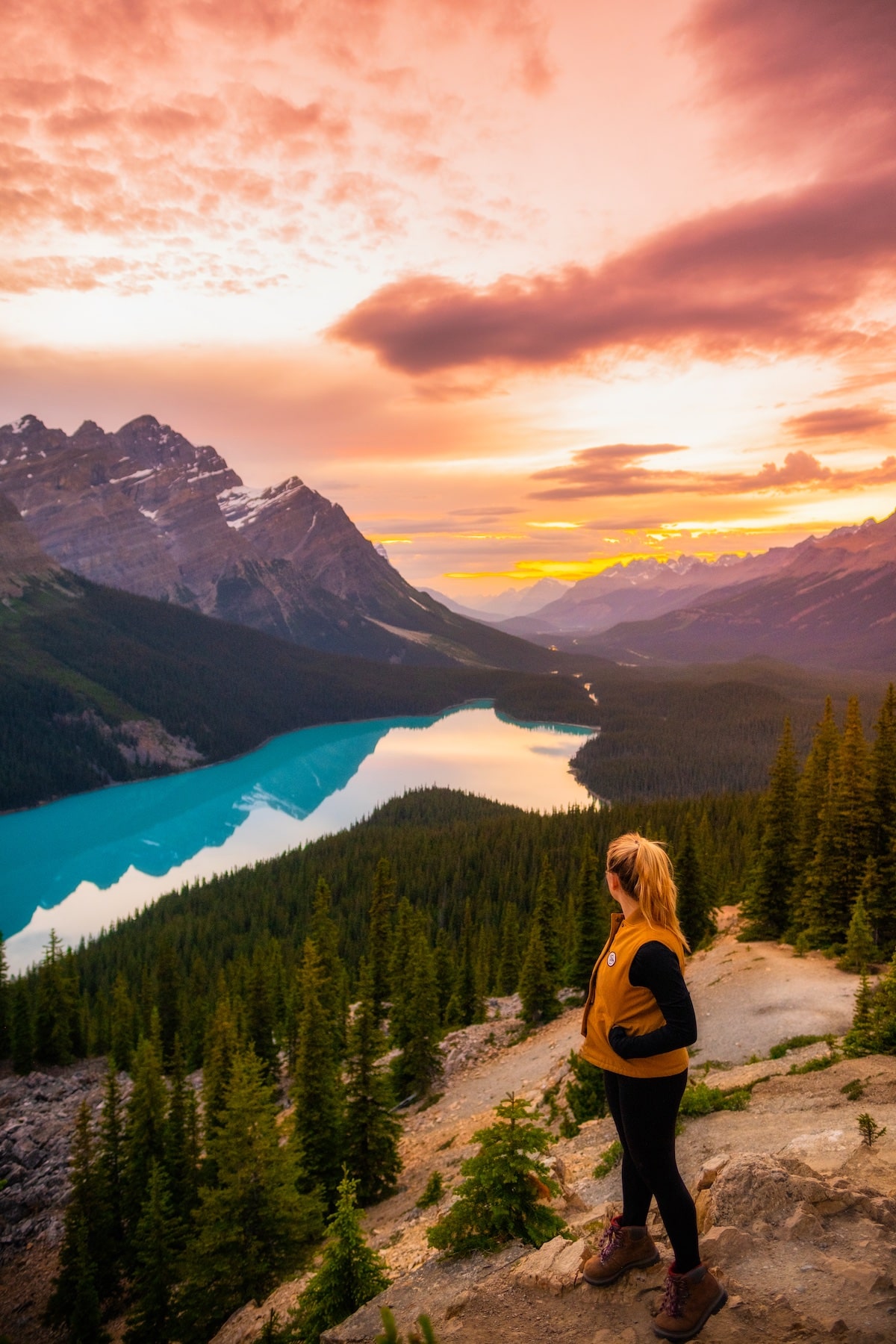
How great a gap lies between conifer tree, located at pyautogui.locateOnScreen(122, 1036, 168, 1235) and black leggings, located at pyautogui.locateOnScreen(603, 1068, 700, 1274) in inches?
1230

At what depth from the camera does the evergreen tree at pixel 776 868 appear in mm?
34656

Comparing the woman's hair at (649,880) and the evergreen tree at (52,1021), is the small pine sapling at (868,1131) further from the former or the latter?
the evergreen tree at (52,1021)

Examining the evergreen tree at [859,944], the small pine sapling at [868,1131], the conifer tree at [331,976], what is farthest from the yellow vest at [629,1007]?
the conifer tree at [331,976]

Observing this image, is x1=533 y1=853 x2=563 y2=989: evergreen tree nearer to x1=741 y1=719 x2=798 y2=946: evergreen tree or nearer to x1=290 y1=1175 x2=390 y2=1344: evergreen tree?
x1=741 y1=719 x2=798 y2=946: evergreen tree

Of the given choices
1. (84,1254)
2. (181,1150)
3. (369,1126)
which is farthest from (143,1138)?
(369,1126)

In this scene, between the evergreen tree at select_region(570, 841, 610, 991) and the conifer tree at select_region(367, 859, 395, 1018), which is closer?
the evergreen tree at select_region(570, 841, 610, 991)

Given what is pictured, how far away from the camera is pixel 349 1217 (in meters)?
11.3

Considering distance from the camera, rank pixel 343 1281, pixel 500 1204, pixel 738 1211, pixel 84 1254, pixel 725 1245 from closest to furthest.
Result: pixel 725 1245 < pixel 738 1211 < pixel 500 1204 < pixel 343 1281 < pixel 84 1254

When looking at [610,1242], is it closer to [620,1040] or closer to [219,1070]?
[620,1040]

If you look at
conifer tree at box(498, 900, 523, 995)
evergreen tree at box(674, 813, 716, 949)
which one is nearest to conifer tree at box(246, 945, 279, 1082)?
conifer tree at box(498, 900, 523, 995)

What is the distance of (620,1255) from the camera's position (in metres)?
7.14

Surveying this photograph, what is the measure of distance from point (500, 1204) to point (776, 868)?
29.4m

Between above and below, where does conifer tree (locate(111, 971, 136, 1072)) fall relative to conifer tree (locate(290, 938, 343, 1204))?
below

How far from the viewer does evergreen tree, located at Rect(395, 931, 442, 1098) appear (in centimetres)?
3241
